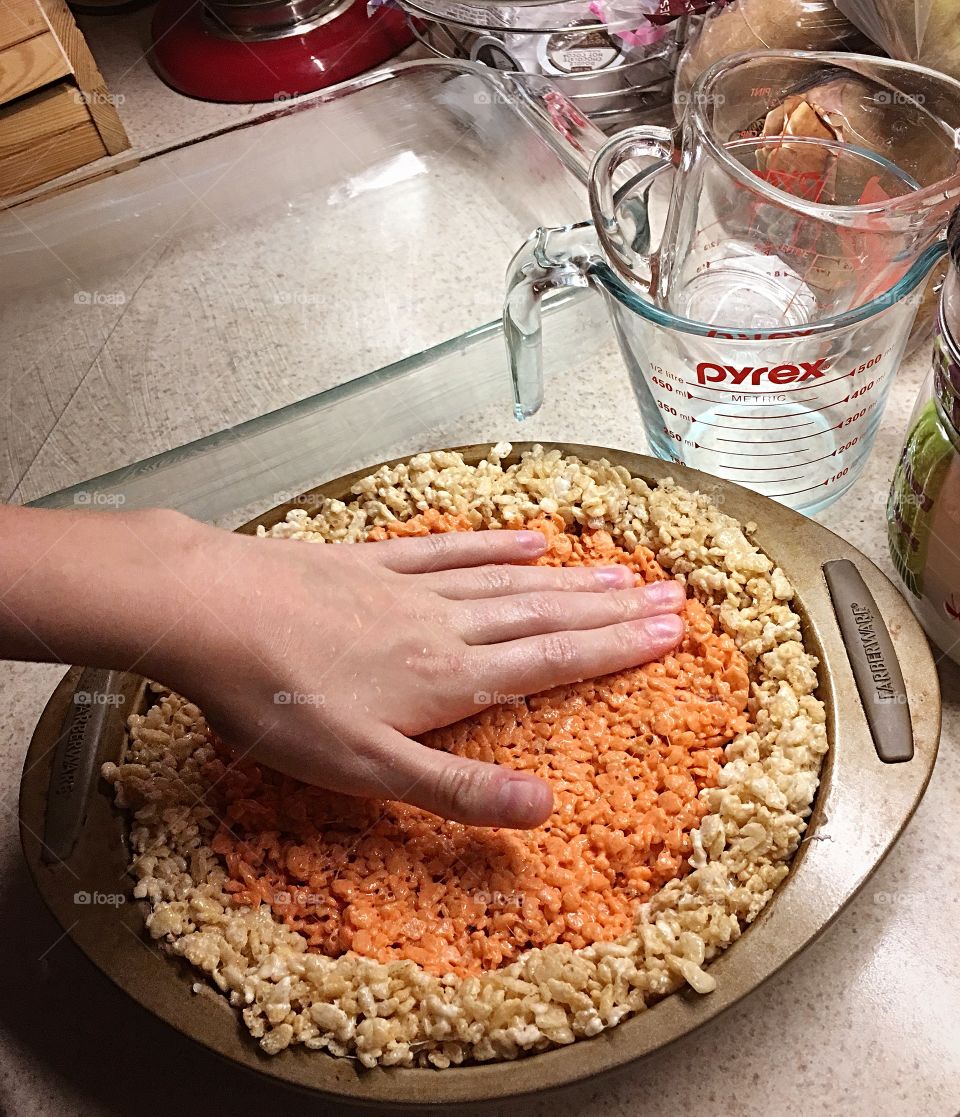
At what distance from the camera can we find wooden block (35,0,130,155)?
1.20 metres

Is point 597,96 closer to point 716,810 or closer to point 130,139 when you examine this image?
point 130,139

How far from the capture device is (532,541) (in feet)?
2.51

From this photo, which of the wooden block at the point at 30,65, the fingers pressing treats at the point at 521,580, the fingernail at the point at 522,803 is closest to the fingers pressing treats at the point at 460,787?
the fingernail at the point at 522,803

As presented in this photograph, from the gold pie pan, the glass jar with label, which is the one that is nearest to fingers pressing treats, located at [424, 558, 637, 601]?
the gold pie pan

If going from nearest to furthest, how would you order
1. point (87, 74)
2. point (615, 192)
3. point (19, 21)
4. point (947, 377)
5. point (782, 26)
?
point (947, 377) → point (615, 192) → point (782, 26) → point (19, 21) → point (87, 74)

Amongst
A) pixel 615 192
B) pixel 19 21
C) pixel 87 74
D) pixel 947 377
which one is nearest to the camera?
pixel 947 377

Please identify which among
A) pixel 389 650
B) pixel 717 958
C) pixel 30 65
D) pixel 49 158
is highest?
pixel 30 65

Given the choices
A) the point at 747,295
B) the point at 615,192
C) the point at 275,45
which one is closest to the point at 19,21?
the point at 275,45

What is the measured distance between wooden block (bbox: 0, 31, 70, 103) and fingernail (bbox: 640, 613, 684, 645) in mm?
993

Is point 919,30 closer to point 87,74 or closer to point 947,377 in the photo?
point 947,377

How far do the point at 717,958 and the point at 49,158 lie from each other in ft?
4.02

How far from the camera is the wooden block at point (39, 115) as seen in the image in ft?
4.09

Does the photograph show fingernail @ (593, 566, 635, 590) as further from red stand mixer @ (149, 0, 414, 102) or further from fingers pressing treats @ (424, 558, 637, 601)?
red stand mixer @ (149, 0, 414, 102)

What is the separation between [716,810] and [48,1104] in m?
0.48
